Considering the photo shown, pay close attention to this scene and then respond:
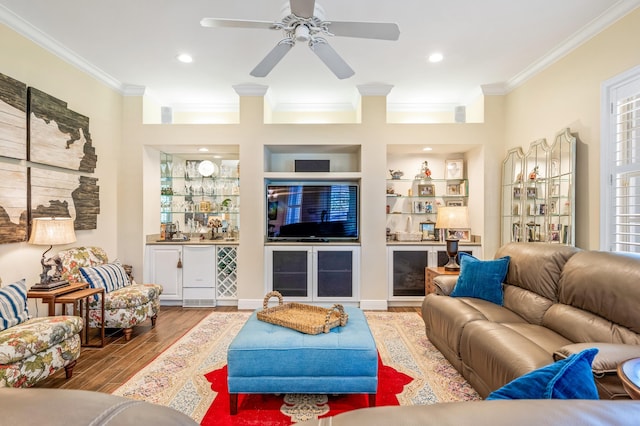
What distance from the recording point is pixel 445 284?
10.6 ft

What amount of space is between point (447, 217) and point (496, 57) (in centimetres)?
182

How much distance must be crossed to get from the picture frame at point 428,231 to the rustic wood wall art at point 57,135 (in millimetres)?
4433

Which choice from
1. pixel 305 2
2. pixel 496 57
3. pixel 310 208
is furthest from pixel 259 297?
pixel 496 57

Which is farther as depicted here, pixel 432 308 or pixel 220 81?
pixel 220 81

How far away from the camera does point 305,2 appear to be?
195cm

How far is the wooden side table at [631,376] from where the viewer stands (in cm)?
111

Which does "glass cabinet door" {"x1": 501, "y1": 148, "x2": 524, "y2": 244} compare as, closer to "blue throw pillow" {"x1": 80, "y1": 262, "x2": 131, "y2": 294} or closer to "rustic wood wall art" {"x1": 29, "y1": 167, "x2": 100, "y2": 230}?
"blue throw pillow" {"x1": 80, "y1": 262, "x2": 131, "y2": 294}

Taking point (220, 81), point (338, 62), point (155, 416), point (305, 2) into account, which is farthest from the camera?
point (220, 81)

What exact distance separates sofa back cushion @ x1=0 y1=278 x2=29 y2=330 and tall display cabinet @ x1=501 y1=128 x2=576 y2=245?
15.3 ft

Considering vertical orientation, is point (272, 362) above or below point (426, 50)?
below

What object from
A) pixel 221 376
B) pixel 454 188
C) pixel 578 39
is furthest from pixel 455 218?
pixel 221 376

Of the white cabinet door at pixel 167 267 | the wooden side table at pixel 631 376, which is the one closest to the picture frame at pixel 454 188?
the wooden side table at pixel 631 376

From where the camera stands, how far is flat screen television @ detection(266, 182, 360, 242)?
15.3 ft

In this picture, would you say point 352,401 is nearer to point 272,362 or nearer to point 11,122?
point 272,362
